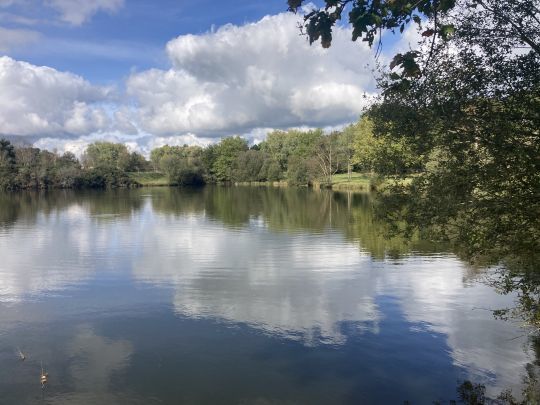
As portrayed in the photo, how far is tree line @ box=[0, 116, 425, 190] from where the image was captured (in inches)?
4272

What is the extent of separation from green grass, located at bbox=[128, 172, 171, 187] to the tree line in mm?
2783

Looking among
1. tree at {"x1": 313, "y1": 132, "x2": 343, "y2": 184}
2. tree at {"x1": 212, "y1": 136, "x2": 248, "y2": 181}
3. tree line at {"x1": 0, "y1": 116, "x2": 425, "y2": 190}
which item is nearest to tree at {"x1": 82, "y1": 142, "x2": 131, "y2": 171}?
tree line at {"x1": 0, "y1": 116, "x2": 425, "y2": 190}

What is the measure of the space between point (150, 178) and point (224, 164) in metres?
24.0

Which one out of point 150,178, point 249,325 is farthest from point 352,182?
point 249,325

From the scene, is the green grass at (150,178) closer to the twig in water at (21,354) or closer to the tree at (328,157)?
the tree at (328,157)

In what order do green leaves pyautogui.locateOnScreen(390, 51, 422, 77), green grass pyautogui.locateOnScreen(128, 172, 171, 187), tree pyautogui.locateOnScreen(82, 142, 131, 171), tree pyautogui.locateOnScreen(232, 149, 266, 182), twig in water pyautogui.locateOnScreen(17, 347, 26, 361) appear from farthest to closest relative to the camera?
tree pyautogui.locateOnScreen(82, 142, 131, 171)
green grass pyautogui.locateOnScreen(128, 172, 171, 187)
tree pyautogui.locateOnScreen(232, 149, 266, 182)
twig in water pyautogui.locateOnScreen(17, 347, 26, 361)
green leaves pyautogui.locateOnScreen(390, 51, 422, 77)

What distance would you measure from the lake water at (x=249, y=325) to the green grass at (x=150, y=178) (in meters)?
110

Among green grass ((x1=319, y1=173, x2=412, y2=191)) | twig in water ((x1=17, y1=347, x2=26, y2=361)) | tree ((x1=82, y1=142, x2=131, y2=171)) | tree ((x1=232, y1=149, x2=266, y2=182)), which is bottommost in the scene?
twig in water ((x1=17, y1=347, x2=26, y2=361))

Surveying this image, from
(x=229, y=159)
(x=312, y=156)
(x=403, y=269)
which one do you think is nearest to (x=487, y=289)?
(x=403, y=269)

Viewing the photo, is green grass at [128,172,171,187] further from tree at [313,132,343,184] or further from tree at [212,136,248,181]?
tree at [313,132,343,184]

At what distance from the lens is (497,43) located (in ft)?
36.1

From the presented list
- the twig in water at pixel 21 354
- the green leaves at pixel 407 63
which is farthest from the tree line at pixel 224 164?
the green leaves at pixel 407 63

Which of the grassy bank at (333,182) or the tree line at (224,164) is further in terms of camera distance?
the tree line at (224,164)

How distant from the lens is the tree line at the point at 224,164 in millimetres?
108500
